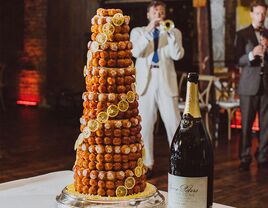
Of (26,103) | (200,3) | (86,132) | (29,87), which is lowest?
(26,103)

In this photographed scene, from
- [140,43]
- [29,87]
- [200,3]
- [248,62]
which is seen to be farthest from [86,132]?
[29,87]

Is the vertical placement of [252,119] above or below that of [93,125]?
below

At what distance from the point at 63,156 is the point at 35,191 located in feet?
15.2

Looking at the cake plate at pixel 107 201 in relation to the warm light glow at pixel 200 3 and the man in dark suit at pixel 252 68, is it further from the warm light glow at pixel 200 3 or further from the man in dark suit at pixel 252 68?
the warm light glow at pixel 200 3

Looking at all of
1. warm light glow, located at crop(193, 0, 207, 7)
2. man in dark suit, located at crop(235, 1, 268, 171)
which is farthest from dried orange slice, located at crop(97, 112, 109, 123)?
warm light glow, located at crop(193, 0, 207, 7)

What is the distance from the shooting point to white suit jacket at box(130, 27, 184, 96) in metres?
5.01

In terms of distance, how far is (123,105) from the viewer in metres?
1.54

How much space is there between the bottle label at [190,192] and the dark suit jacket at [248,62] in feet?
13.7

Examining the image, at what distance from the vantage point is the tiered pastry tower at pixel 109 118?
4.99 ft

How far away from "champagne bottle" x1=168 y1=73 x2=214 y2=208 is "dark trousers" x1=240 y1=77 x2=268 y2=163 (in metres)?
Answer: 4.14

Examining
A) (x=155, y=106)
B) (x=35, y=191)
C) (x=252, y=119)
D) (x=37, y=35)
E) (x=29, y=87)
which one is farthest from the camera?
(x=29, y=87)

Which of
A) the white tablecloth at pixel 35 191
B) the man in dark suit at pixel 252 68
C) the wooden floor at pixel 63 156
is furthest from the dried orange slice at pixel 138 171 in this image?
the man in dark suit at pixel 252 68

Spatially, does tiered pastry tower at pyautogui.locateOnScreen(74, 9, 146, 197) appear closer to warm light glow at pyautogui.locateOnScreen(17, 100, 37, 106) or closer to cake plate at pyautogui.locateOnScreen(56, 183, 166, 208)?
cake plate at pyautogui.locateOnScreen(56, 183, 166, 208)

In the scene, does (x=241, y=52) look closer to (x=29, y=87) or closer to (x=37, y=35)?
(x=37, y=35)
